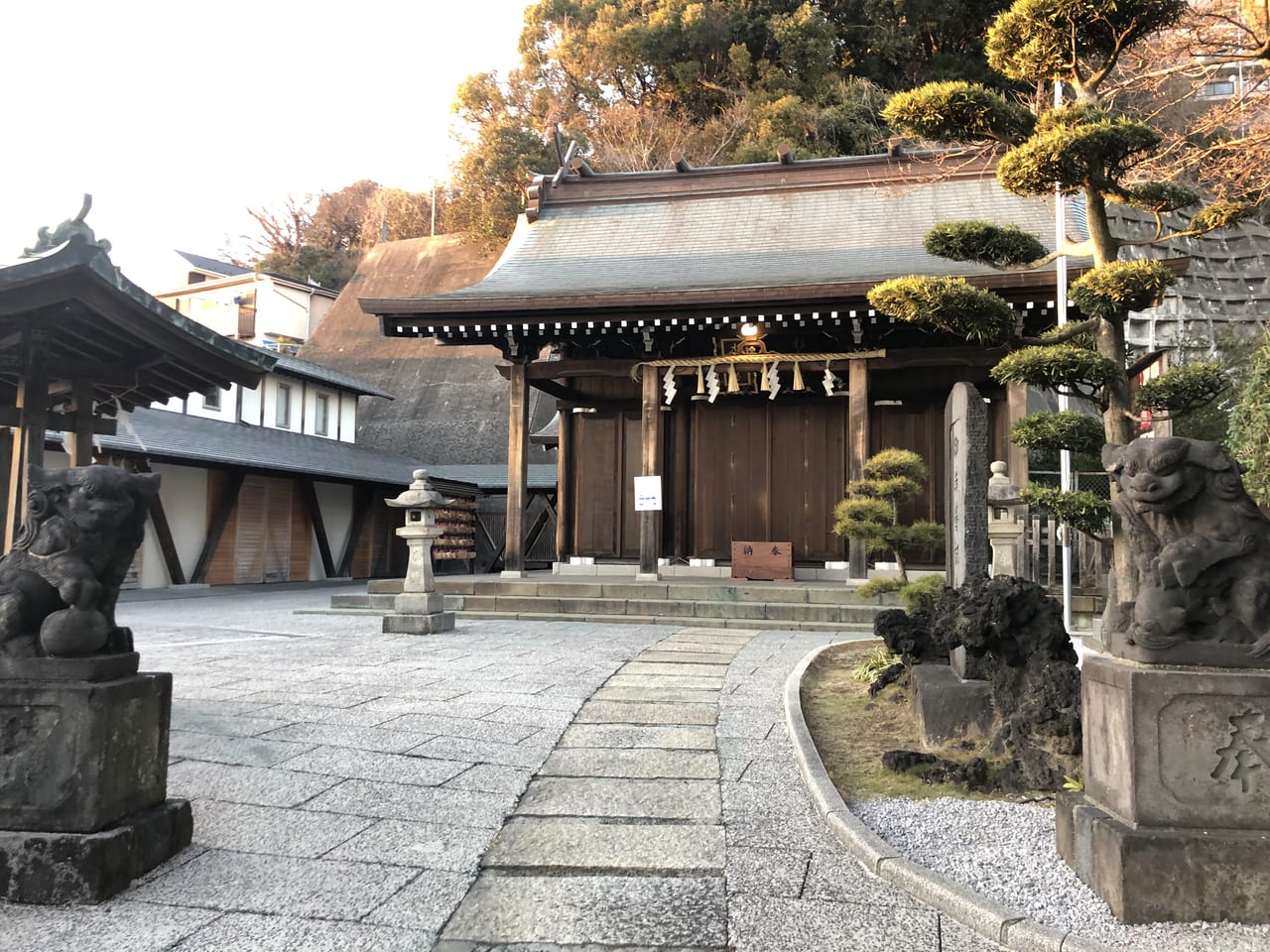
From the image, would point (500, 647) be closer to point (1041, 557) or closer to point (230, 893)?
point (230, 893)

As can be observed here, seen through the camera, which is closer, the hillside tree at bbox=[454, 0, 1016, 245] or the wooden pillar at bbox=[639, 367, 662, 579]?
the wooden pillar at bbox=[639, 367, 662, 579]

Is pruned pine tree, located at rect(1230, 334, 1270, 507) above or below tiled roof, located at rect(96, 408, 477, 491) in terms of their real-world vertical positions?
below

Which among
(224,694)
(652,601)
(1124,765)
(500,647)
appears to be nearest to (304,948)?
(1124,765)

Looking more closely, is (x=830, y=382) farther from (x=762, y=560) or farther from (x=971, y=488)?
(x=971, y=488)

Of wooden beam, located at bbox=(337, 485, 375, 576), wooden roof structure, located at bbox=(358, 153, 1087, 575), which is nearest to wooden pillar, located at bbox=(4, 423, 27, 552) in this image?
wooden roof structure, located at bbox=(358, 153, 1087, 575)

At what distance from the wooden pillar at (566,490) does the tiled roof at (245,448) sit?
242 inches

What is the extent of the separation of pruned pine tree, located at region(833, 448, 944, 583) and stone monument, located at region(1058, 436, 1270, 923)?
14.7 feet

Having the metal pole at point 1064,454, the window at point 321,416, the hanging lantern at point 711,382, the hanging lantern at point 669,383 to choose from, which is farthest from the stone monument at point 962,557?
the window at point 321,416

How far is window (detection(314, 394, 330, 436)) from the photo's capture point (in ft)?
70.2

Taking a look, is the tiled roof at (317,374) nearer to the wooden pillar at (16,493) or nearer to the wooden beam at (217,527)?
the wooden beam at (217,527)

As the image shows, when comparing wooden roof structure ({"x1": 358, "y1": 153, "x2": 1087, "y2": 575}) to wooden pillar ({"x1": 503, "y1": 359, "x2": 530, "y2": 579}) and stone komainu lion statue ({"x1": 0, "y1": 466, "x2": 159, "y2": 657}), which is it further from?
stone komainu lion statue ({"x1": 0, "y1": 466, "x2": 159, "y2": 657})

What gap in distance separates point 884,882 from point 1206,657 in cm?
128

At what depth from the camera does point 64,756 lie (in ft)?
8.64

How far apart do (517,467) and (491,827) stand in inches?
357
